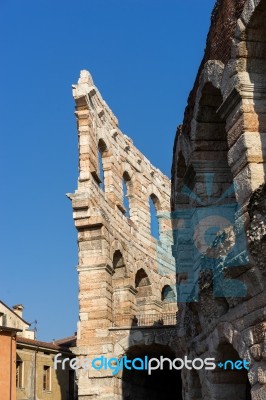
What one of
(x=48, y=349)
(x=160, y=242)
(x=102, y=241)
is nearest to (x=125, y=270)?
Answer: (x=102, y=241)

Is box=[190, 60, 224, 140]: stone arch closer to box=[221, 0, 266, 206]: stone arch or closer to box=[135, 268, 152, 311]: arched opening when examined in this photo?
box=[221, 0, 266, 206]: stone arch

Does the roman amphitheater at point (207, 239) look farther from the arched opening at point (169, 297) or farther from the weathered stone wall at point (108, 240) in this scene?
the arched opening at point (169, 297)

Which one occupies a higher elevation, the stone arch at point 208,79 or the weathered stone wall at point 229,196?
the stone arch at point 208,79

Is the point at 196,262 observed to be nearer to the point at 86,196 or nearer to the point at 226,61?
the point at 226,61

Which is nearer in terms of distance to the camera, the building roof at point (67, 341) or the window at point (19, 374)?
the window at point (19, 374)

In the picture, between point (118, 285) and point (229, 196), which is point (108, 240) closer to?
point (118, 285)

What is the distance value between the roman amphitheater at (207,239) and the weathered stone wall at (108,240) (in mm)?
38

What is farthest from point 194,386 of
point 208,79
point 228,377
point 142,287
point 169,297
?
point 169,297

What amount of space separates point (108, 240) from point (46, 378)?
9599mm

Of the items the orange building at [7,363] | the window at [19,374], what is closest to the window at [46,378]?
the window at [19,374]

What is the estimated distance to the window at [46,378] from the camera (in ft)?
81.8

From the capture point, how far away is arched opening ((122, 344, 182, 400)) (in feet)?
57.5

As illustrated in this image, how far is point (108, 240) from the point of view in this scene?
707 inches

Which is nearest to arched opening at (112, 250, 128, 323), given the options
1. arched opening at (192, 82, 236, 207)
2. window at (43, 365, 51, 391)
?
window at (43, 365, 51, 391)
